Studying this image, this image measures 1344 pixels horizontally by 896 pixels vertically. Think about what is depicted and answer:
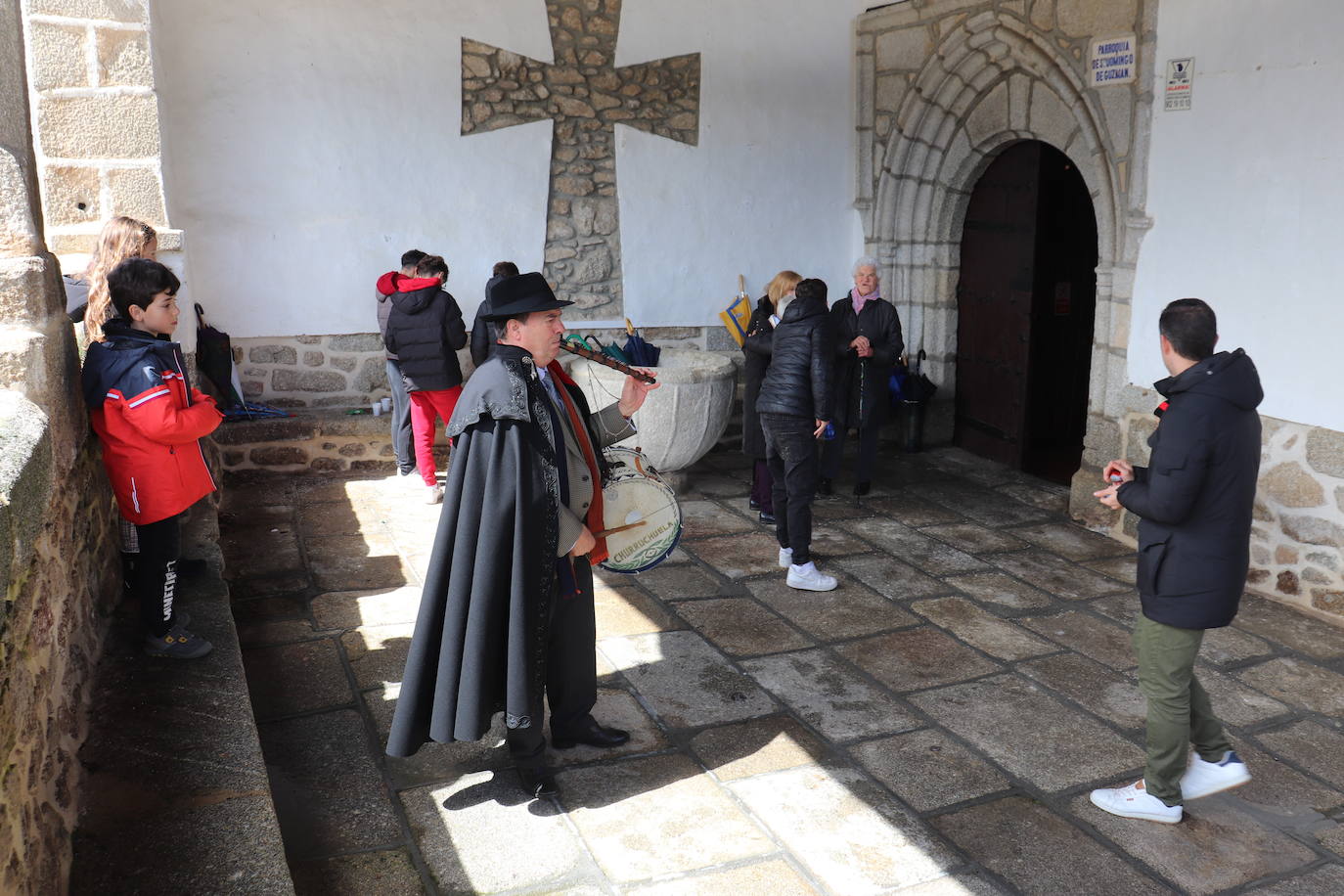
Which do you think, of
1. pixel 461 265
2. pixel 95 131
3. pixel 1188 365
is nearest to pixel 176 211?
pixel 461 265

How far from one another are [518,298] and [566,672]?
1131mm

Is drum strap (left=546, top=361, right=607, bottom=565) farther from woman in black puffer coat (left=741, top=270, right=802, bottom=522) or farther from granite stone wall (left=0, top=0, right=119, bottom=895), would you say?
woman in black puffer coat (left=741, top=270, right=802, bottom=522)

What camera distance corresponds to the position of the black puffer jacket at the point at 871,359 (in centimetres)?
620

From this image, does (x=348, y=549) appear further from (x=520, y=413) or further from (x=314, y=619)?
(x=520, y=413)

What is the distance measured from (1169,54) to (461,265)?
13.6 ft

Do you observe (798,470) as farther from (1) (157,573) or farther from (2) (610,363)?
(1) (157,573)

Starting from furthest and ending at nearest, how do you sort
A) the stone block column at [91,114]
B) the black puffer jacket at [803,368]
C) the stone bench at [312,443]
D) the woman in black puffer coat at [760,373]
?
the stone bench at [312,443]
the woman in black puffer coat at [760,373]
the black puffer jacket at [803,368]
the stone block column at [91,114]

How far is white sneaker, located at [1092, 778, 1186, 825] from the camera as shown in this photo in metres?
3.06

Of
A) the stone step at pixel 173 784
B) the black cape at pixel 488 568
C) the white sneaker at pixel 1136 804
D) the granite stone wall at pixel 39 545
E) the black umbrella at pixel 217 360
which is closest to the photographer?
the granite stone wall at pixel 39 545

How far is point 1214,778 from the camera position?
10.4 ft

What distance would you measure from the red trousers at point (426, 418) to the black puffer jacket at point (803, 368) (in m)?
Answer: 2.10

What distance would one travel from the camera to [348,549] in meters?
5.34

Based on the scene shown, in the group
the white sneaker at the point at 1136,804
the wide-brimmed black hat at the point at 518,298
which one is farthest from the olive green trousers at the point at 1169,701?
the wide-brimmed black hat at the point at 518,298

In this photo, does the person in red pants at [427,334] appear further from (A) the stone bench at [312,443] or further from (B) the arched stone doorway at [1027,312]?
(B) the arched stone doorway at [1027,312]
